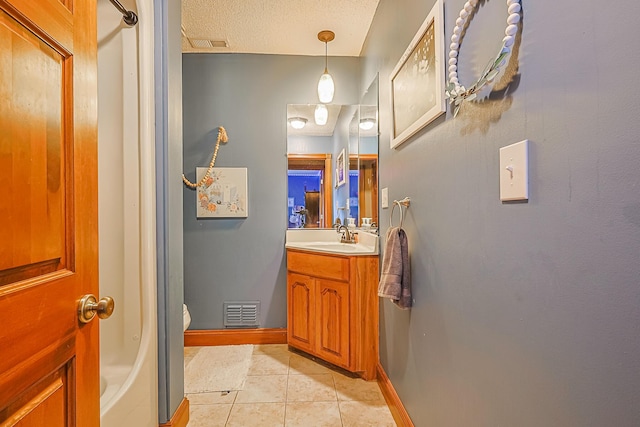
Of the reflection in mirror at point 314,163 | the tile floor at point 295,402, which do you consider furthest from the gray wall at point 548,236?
the reflection in mirror at point 314,163

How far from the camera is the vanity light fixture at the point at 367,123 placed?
2288 millimetres

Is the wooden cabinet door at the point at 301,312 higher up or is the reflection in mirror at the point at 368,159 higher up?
the reflection in mirror at the point at 368,159

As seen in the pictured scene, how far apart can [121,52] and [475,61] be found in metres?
A: 1.42

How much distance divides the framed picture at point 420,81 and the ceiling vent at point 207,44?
154 centimetres

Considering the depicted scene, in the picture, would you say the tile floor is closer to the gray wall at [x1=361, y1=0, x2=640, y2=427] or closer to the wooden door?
the gray wall at [x1=361, y1=0, x2=640, y2=427]

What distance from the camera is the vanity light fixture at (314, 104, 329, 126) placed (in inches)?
106

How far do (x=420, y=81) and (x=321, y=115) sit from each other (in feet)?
4.84

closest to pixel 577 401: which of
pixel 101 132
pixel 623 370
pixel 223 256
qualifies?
pixel 623 370

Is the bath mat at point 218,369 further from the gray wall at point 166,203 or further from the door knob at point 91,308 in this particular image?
the door knob at point 91,308

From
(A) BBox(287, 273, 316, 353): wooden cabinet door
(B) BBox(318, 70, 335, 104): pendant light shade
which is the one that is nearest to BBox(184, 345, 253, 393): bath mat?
(A) BBox(287, 273, 316, 353): wooden cabinet door

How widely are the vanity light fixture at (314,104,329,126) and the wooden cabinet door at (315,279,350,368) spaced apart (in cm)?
139

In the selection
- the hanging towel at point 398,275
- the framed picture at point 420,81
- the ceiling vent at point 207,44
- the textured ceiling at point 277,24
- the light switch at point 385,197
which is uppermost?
the textured ceiling at point 277,24

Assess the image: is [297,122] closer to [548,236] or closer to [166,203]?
[166,203]

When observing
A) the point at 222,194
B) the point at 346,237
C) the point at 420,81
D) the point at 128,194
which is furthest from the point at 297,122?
the point at 128,194
